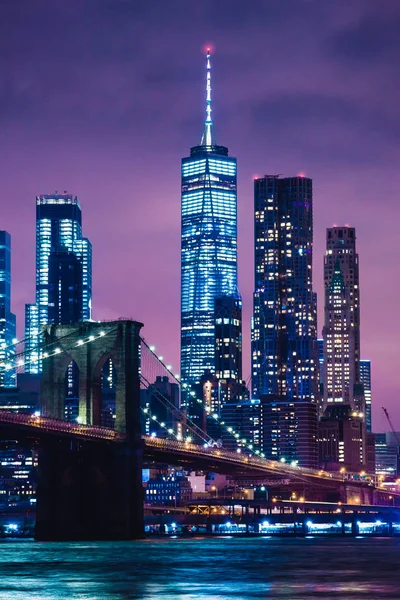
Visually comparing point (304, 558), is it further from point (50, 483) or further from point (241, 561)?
point (50, 483)

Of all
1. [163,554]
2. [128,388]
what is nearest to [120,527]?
[128,388]

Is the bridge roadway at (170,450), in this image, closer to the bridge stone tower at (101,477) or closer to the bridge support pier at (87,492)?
the bridge stone tower at (101,477)

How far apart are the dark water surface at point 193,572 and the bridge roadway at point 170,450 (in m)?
9.55

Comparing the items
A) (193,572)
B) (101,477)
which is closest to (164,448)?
(101,477)

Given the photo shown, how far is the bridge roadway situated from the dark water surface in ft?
31.3

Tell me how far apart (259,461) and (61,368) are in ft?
161

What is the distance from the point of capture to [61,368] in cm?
13788

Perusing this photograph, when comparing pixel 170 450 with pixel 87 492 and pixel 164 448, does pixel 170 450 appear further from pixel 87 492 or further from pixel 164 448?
pixel 87 492

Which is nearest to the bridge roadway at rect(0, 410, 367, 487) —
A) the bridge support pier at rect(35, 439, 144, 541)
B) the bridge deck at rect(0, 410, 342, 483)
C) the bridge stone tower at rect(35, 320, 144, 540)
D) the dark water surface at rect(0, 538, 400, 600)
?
the bridge deck at rect(0, 410, 342, 483)

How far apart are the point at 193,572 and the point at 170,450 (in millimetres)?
59246

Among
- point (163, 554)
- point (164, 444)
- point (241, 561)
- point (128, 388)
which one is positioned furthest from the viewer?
point (164, 444)

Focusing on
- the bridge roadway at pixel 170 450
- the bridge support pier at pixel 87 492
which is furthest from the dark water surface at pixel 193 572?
the bridge roadway at pixel 170 450

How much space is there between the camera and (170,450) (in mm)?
142875

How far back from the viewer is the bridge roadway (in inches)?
4609
